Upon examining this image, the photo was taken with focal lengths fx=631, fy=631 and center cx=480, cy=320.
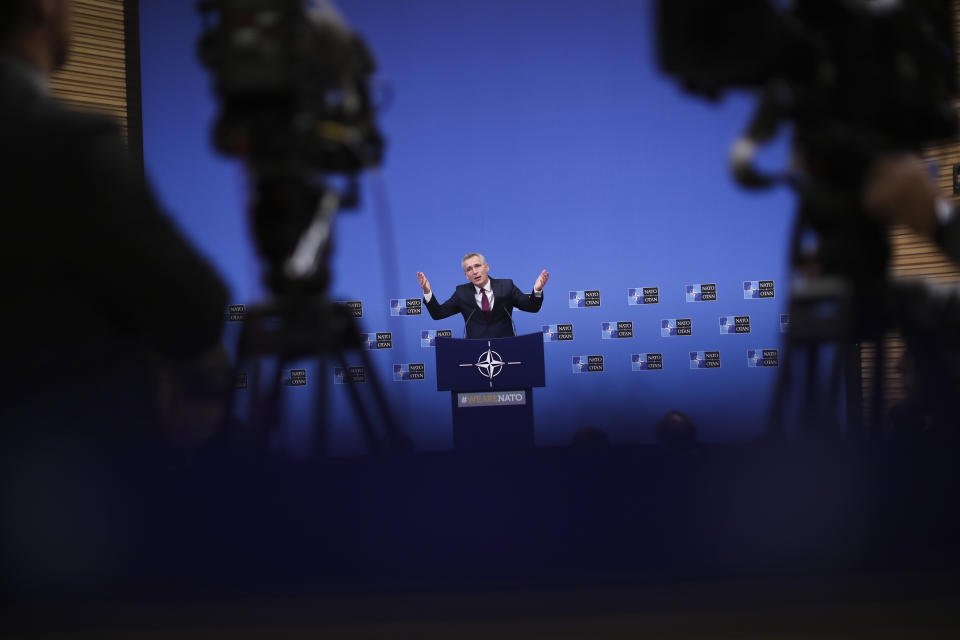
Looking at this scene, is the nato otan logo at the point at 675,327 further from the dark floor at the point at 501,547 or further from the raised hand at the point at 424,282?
the dark floor at the point at 501,547

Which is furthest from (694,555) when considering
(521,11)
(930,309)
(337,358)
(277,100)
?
(521,11)

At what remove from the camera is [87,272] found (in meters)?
0.93

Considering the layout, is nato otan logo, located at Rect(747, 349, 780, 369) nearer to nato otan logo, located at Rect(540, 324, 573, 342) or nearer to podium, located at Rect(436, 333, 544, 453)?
nato otan logo, located at Rect(540, 324, 573, 342)

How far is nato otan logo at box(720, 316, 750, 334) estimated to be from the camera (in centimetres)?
467

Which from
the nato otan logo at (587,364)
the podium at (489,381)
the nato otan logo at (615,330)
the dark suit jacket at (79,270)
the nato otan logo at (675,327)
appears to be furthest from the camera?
the nato otan logo at (587,364)

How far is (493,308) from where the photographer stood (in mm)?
4812

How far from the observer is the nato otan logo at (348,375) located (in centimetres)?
115

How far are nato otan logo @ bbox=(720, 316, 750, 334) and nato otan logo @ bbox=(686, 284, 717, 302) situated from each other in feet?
0.59

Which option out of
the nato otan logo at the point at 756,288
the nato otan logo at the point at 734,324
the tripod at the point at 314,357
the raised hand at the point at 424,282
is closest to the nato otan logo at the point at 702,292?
the nato otan logo at the point at 734,324

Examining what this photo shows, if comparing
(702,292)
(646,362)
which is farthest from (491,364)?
(702,292)

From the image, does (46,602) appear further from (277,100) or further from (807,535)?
(807,535)

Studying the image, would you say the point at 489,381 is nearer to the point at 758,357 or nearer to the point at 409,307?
the point at 409,307

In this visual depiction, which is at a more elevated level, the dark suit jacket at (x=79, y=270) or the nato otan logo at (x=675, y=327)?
the dark suit jacket at (x=79, y=270)

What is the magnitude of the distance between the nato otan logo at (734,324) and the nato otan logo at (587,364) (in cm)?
98
